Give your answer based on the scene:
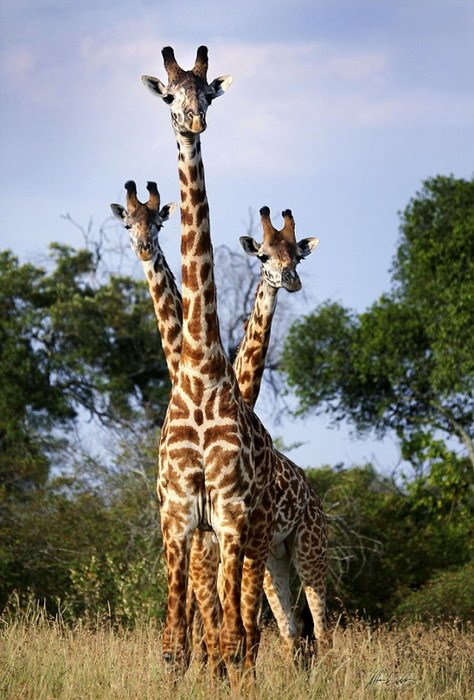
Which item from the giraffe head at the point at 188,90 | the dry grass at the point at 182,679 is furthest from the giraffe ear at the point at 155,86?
the dry grass at the point at 182,679

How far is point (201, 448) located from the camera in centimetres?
772

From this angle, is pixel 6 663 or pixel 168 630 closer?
pixel 168 630

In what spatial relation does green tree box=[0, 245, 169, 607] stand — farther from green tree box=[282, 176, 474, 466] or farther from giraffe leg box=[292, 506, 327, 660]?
giraffe leg box=[292, 506, 327, 660]

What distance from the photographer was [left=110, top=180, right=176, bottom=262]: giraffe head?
904 cm

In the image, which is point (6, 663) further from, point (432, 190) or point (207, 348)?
point (432, 190)

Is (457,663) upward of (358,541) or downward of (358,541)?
downward

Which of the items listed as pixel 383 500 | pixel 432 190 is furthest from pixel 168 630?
pixel 432 190

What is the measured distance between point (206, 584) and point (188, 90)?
3450 mm

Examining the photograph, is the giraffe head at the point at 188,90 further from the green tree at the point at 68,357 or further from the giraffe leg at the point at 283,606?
the green tree at the point at 68,357

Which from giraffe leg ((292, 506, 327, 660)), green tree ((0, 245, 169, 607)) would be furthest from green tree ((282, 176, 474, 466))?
giraffe leg ((292, 506, 327, 660))

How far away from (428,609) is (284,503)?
9.59 m

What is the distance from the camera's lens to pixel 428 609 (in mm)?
18938

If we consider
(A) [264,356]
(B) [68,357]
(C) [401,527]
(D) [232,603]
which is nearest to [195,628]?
(D) [232,603]

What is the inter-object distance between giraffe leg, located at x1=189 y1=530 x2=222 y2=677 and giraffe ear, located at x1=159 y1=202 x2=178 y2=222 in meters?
2.78
